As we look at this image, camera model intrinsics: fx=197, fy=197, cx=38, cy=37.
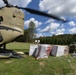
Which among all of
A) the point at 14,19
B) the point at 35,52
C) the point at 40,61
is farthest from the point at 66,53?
the point at 14,19

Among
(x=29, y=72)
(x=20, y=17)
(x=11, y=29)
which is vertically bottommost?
(x=29, y=72)

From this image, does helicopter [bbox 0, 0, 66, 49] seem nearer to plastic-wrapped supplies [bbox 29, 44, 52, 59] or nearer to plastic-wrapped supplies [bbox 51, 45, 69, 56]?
plastic-wrapped supplies [bbox 29, 44, 52, 59]

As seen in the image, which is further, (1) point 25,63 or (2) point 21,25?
(2) point 21,25

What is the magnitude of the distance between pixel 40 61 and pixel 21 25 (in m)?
3.80

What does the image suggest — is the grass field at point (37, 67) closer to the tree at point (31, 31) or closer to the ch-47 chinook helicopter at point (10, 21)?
the ch-47 chinook helicopter at point (10, 21)

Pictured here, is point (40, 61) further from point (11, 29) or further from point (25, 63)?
point (11, 29)

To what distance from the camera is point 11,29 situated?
55.8 ft

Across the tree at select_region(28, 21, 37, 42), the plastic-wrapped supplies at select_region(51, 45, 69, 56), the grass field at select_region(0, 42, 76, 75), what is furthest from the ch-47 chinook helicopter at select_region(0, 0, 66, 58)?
the tree at select_region(28, 21, 37, 42)

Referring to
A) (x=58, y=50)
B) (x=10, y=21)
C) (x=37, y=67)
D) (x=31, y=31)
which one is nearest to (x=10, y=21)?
(x=10, y=21)

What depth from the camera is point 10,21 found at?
17.0 m

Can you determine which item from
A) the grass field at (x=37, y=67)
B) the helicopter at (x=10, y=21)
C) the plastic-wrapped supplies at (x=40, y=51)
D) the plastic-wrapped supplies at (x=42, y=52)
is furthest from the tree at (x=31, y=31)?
the grass field at (x=37, y=67)

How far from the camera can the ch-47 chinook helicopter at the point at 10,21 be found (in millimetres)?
16656

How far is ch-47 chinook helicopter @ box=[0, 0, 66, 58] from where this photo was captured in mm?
16656

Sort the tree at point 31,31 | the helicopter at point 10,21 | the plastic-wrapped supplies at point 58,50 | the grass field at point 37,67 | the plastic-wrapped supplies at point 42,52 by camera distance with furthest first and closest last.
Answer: the tree at point 31,31 → the plastic-wrapped supplies at point 58,50 → the plastic-wrapped supplies at point 42,52 → the helicopter at point 10,21 → the grass field at point 37,67
